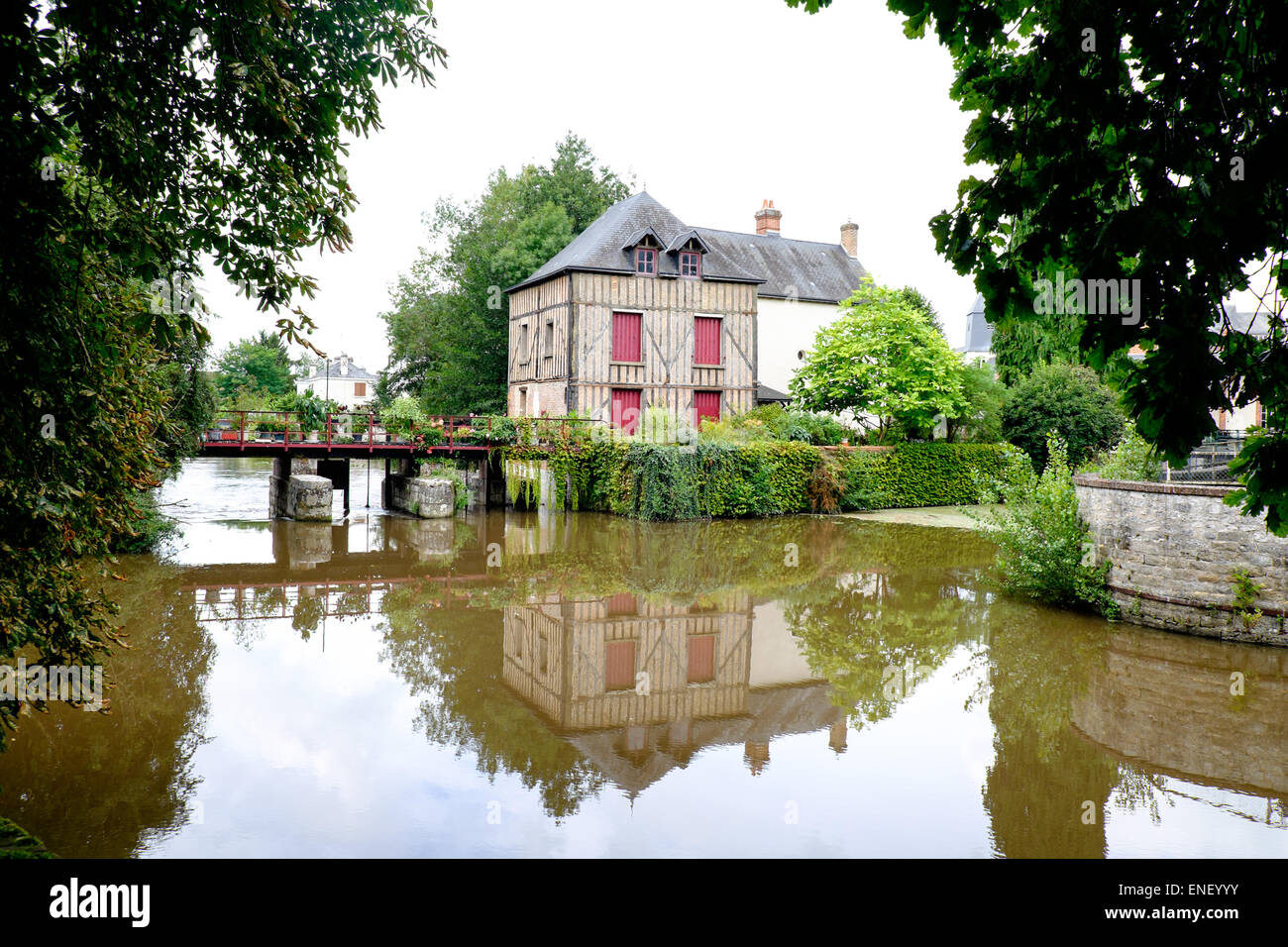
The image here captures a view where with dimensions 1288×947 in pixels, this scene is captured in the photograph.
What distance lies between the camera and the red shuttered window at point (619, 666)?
8.30 metres

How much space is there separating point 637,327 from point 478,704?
17.6 meters

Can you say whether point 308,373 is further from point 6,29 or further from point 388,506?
point 6,29

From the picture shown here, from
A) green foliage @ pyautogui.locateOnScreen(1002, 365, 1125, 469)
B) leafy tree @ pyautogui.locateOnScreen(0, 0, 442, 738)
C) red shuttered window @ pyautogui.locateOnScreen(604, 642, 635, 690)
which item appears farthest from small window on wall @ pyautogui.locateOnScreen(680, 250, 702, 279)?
leafy tree @ pyautogui.locateOnScreen(0, 0, 442, 738)

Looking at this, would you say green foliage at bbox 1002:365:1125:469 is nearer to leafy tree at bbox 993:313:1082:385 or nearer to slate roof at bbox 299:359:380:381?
leafy tree at bbox 993:313:1082:385

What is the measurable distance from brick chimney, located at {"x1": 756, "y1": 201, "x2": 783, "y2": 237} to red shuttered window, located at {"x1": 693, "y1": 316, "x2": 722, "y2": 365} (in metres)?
7.01

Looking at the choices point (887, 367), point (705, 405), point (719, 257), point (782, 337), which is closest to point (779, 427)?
point (705, 405)

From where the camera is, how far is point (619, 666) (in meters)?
8.91

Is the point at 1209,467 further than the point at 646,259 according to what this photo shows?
No

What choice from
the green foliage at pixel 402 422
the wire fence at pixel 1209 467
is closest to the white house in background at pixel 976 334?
the wire fence at pixel 1209 467

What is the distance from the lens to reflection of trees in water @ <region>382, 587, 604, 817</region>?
6.06m

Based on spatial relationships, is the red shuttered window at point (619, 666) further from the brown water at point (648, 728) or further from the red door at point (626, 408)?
the red door at point (626, 408)

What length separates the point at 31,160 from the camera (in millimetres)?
3631

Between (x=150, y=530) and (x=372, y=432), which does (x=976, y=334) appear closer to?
(x=372, y=432)

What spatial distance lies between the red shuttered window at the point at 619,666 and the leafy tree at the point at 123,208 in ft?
15.0
